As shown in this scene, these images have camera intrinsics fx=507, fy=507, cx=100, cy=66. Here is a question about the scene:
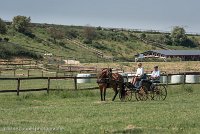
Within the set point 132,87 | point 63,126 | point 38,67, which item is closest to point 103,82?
point 132,87

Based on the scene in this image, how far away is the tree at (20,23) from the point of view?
108806 millimetres

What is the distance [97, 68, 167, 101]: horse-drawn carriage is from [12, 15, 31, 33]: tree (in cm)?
8713

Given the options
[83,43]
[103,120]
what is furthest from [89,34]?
[103,120]

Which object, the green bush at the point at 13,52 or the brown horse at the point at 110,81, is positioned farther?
the green bush at the point at 13,52

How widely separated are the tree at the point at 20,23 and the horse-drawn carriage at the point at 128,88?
87.1m

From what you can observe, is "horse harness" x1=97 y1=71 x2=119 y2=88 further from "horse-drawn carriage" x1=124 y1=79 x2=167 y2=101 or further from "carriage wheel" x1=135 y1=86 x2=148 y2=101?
"carriage wheel" x1=135 y1=86 x2=148 y2=101

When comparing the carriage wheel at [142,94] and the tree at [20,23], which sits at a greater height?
the tree at [20,23]

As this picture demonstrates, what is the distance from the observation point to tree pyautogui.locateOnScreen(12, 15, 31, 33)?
10881 centimetres

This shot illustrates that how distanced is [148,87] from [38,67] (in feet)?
123

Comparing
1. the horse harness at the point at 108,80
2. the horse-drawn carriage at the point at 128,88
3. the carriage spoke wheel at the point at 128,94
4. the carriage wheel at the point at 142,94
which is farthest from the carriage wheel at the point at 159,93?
the horse harness at the point at 108,80

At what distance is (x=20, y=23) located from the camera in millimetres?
109500

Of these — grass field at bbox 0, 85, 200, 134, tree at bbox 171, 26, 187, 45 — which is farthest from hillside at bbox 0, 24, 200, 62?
grass field at bbox 0, 85, 200, 134

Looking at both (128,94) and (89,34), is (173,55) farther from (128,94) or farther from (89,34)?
(128,94)

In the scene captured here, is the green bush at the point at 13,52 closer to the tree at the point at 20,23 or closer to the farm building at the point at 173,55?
the tree at the point at 20,23
